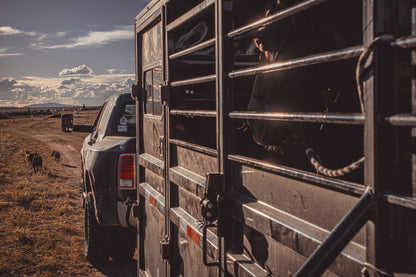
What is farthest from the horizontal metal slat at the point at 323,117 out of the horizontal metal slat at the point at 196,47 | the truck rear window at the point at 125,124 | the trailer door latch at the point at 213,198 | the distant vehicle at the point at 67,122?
the distant vehicle at the point at 67,122

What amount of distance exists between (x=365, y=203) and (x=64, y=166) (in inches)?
654

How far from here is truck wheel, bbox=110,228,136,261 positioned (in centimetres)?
606

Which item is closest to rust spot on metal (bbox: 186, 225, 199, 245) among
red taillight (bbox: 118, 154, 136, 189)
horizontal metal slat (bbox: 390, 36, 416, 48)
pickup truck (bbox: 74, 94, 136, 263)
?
horizontal metal slat (bbox: 390, 36, 416, 48)

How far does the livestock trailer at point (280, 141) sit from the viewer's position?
122 cm

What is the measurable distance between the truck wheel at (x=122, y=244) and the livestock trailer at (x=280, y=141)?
1.99 meters

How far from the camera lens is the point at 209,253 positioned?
2371 millimetres

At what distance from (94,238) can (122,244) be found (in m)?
0.44

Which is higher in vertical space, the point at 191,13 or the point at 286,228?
the point at 191,13

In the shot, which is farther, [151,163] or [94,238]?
[94,238]

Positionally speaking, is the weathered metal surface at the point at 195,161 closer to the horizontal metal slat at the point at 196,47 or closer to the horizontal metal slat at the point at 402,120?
the horizontal metal slat at the point at 196,47

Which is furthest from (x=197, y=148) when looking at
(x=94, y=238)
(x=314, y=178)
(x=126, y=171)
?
(x=94, y=238)

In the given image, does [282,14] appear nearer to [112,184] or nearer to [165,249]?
[165,249]

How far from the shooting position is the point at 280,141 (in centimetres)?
231

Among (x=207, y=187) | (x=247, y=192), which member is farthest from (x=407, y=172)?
(x=207, y=187)
